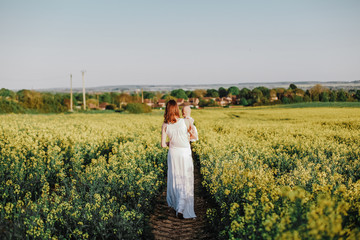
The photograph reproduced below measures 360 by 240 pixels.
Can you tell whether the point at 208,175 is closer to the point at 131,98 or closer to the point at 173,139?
the point at 173,139

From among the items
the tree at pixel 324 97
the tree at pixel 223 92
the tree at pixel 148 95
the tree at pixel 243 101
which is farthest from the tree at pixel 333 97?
the tree at pixel 148 95

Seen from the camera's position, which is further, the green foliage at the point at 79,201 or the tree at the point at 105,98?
the tree at the point at 105,98

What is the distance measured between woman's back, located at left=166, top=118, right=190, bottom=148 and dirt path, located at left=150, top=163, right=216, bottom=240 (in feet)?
5.40

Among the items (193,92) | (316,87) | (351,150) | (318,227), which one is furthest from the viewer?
(193,92)

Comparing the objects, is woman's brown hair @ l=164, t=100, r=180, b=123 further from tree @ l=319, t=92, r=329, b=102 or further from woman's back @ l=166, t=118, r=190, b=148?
tree @ l=319, t=92, r=329, b=102

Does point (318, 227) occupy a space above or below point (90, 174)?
above

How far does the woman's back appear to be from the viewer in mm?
5680

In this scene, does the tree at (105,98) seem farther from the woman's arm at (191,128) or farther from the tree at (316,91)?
the woman's arm at (191,128)

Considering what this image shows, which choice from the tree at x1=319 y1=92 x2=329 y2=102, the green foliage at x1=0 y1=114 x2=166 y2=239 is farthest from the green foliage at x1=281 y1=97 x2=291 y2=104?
the green foliage at x1=0 y1=114 x2=166 y2=239

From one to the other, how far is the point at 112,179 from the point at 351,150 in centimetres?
800

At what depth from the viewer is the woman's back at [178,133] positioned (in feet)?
18.6

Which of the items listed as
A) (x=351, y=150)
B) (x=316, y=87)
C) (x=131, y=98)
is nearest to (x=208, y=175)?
(x=351, y=150)

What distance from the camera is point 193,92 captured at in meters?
125

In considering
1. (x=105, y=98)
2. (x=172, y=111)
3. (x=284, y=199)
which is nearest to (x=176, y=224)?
(x=172, y=111)
